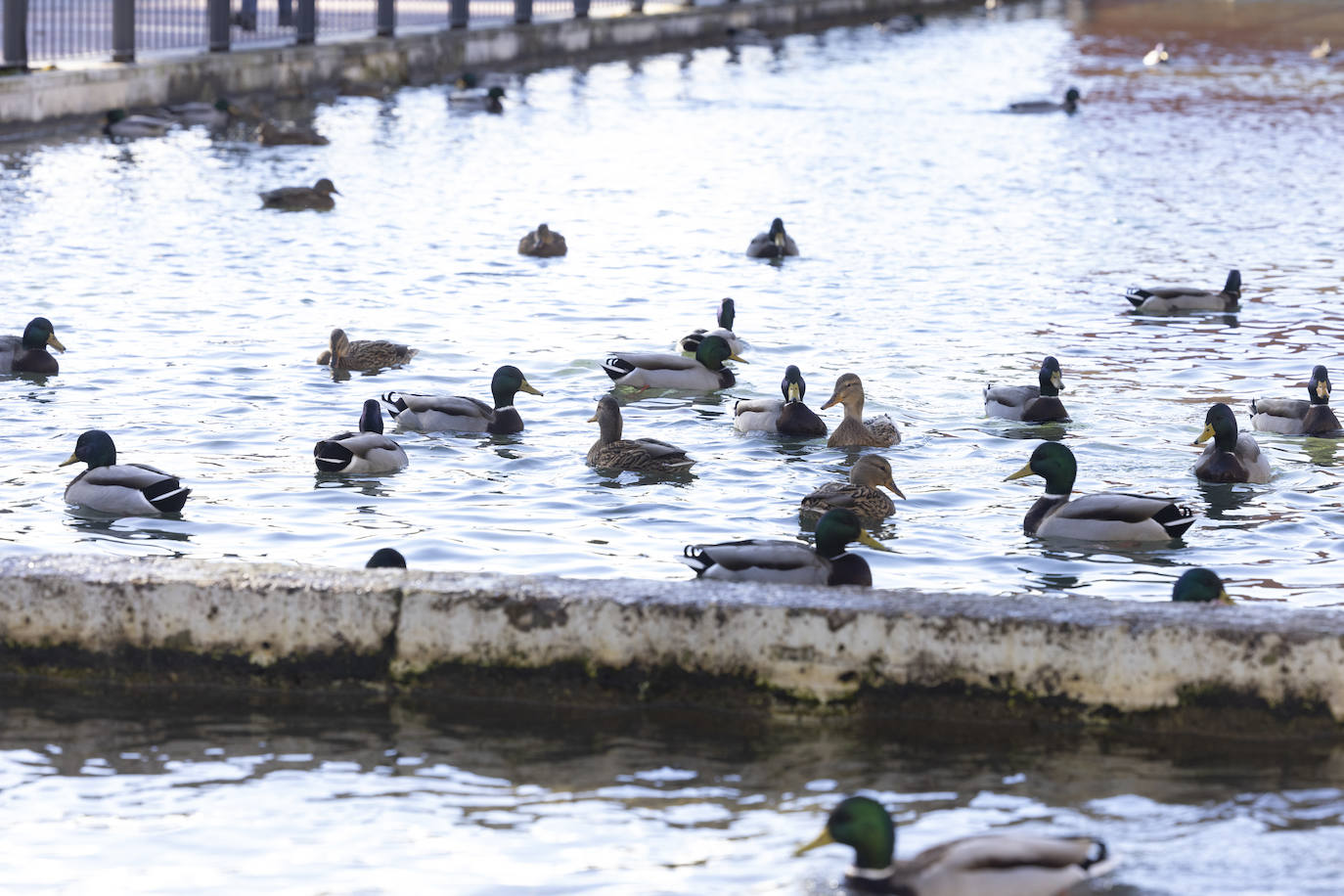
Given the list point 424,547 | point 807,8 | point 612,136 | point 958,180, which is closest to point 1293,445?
point 424,547

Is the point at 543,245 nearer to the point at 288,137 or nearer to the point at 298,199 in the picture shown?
the point at 298,199

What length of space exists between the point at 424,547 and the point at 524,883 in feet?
11.9

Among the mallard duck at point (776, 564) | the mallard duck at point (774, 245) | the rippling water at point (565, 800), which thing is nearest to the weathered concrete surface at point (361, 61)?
the mallard duck at point (774, 245)

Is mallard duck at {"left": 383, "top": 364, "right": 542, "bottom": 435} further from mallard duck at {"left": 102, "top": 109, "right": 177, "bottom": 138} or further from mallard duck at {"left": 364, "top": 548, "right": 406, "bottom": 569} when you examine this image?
mallard duck at {"left": 102, "top": 109, "right": 177, "bottom": 138}

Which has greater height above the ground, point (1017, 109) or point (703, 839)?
point (1017, 109)

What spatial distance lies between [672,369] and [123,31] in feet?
55.6

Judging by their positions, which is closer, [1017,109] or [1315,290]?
[1315,290]

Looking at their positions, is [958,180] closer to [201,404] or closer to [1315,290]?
[1315,290]

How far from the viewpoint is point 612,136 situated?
25547mm

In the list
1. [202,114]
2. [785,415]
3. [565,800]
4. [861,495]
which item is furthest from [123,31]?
[565,800]

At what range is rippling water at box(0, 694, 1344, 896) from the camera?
499 centimetres

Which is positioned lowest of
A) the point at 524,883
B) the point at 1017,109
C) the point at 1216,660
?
the point at 524,883

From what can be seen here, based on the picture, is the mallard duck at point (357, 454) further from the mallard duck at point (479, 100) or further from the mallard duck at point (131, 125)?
the mallard duck at point (479, 100)

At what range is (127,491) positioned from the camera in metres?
8.88
